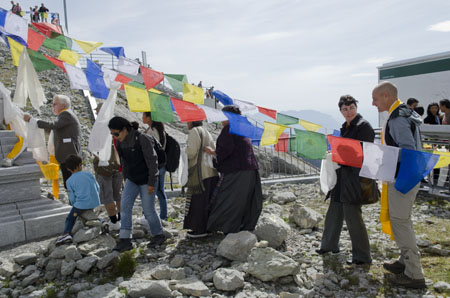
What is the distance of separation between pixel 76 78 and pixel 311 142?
352 cm

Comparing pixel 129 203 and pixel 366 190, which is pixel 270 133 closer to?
pixel 366 190

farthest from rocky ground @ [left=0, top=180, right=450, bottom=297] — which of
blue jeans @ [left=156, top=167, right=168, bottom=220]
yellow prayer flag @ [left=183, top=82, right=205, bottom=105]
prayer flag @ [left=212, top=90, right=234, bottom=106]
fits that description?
prayer flag @ [left=212, top=90, right=234, bottom=106]

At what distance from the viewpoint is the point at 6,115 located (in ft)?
17.4

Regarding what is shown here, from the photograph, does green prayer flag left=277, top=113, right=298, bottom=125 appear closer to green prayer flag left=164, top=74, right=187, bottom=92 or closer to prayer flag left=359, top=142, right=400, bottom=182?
green prayer flag left=164, top=74, right=187, bottom=92

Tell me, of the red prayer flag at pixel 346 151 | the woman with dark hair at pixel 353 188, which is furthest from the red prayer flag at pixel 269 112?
the red prayer flag at pixel 346 151

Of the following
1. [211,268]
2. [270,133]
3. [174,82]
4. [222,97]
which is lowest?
[211,268]

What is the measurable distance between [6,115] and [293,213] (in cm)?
482

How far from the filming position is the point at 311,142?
4.60m

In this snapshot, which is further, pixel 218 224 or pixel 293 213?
pixel 293 213

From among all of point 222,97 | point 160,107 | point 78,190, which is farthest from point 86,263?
point 222,97

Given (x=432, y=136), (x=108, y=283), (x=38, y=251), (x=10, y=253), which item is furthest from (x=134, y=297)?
(x=432, y=136)

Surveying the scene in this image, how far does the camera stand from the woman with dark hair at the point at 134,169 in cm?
413

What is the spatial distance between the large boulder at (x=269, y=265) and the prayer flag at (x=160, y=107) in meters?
1.89

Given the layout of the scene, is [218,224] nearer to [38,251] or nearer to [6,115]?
[38,251]
